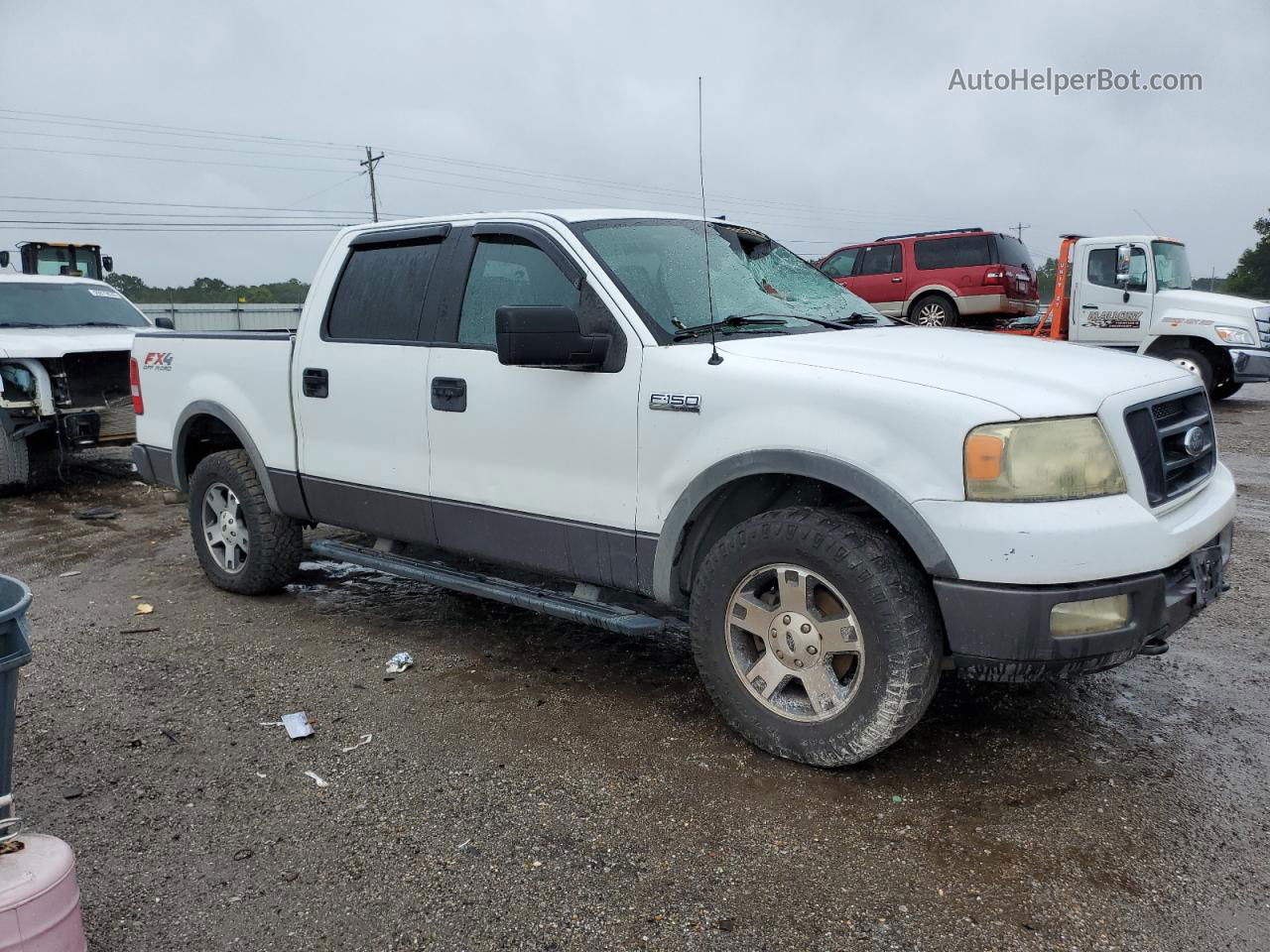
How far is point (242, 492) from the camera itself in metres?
5.34

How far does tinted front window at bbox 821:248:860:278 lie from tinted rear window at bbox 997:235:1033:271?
98.2 inches

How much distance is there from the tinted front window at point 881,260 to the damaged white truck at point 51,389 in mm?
12351

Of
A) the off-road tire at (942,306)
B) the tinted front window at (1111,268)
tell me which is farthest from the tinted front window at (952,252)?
the tinted front window at (1111,268)

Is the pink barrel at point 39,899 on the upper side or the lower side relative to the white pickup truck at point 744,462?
lower

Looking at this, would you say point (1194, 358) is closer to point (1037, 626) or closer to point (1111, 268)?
point (1111, 268)

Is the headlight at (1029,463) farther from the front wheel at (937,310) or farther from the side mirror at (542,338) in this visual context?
the front wheel at (937,310)

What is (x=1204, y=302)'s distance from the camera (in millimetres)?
13492

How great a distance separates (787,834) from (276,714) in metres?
2.10

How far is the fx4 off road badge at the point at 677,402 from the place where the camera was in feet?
11.5

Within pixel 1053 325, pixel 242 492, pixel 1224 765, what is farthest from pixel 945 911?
pixel 1053 325

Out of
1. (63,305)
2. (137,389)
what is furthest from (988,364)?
(63,305)

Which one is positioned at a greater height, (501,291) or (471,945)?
(501,291)

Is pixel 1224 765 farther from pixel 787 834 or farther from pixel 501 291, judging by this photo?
pixel 501 291

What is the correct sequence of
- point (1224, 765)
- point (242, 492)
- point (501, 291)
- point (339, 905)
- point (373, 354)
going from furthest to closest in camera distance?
point (242, 492) < point (373, 354) < point (501, 291) < point (1224, 765) < point (339, 905)
